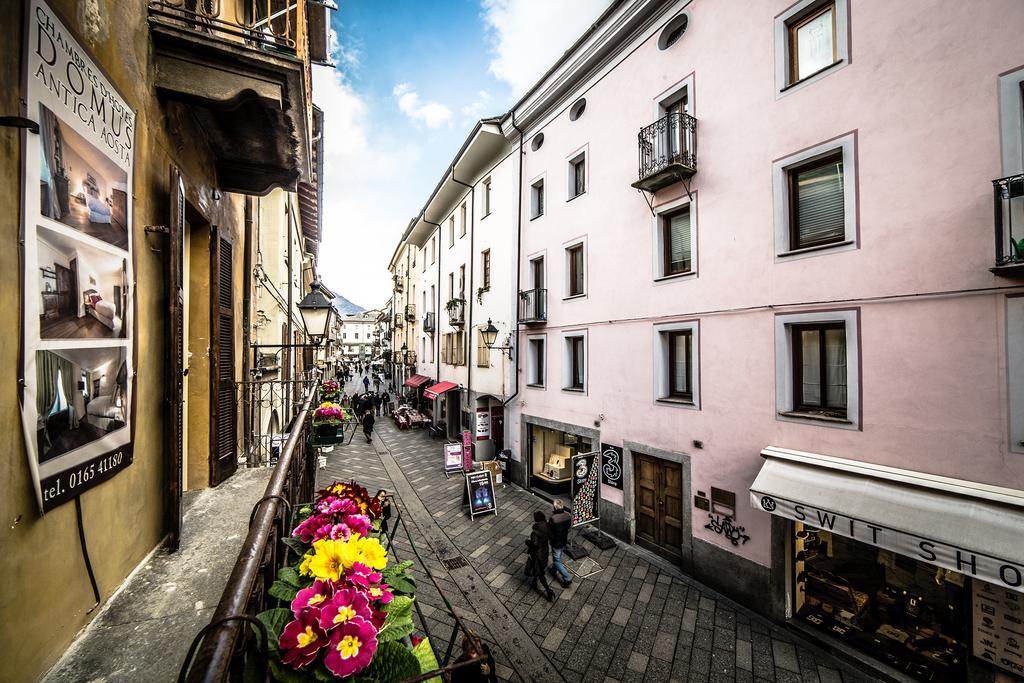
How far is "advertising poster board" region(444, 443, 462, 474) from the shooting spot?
15312mm

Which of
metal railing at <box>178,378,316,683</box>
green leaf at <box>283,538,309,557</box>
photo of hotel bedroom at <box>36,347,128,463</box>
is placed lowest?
green leaf at <box>283,538,309,557</box>

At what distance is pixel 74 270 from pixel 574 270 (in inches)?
453

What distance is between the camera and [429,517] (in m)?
11.4

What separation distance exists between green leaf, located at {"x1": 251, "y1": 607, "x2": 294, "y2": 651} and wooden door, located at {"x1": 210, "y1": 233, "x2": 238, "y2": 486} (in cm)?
403

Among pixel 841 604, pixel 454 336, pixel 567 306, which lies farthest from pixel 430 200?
pixel 841 604

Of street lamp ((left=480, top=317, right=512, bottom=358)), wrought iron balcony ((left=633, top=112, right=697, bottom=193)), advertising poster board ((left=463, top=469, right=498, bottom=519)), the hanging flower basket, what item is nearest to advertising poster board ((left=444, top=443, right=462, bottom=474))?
advertising poster board ((left=463, top=469, right=498, bottom=519))

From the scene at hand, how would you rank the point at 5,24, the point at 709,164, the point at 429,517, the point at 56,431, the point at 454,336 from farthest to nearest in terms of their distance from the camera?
1. the point at 454,336
2. the point at 429,517
3. the point at 709,164
4. the point at 56,431
5. the point at 5,24

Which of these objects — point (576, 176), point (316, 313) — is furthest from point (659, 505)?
point (576, 176)

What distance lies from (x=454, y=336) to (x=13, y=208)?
62.5ft

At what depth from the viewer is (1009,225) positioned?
5152 mm

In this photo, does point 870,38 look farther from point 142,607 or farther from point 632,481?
point 142,607

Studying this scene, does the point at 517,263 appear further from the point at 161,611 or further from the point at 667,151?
the point at 161,611

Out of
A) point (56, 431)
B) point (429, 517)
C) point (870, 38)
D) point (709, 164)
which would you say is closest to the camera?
point (56, 431)

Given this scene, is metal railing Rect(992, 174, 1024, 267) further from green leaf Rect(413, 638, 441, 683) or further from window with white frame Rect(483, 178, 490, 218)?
window with white frame Rect(483, 178, 490, 218)
